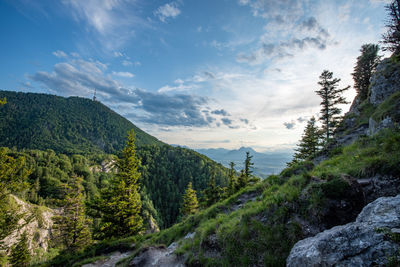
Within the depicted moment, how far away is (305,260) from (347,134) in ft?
68.9

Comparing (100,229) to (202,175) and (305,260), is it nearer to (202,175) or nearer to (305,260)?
(305,260)

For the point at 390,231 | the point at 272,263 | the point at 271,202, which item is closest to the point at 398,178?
the point at 390,231

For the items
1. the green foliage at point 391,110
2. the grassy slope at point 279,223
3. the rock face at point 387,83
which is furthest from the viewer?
the rock face at point 387,83

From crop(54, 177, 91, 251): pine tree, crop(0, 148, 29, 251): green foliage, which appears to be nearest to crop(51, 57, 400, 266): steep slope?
crop(0, 148, 29, 251): green foliage

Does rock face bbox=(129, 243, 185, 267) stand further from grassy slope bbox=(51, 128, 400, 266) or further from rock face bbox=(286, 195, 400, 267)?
rock face bbox=(286, 195, 400, 267)

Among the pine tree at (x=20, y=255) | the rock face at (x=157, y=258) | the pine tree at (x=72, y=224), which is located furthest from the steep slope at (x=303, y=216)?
the pine tree at (x=20, y=255)

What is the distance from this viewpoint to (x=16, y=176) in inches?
516

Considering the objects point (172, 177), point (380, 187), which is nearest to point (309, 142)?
point (380, 187)

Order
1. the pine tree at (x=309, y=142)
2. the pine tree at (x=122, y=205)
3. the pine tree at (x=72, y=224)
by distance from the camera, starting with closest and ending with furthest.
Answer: the pine tree at (x=122, y=205) → the pine tree at (x=72, y=224) → the pine tree at (x=309, y=142)

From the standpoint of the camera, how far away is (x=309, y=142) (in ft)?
93.4

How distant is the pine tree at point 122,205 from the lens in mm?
16844

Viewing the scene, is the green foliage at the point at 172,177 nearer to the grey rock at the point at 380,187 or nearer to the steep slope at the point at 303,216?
the steep slope at the point at 303,216

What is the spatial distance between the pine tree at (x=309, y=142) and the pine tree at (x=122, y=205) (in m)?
28.0

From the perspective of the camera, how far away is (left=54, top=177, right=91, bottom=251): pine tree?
20.3 metres
